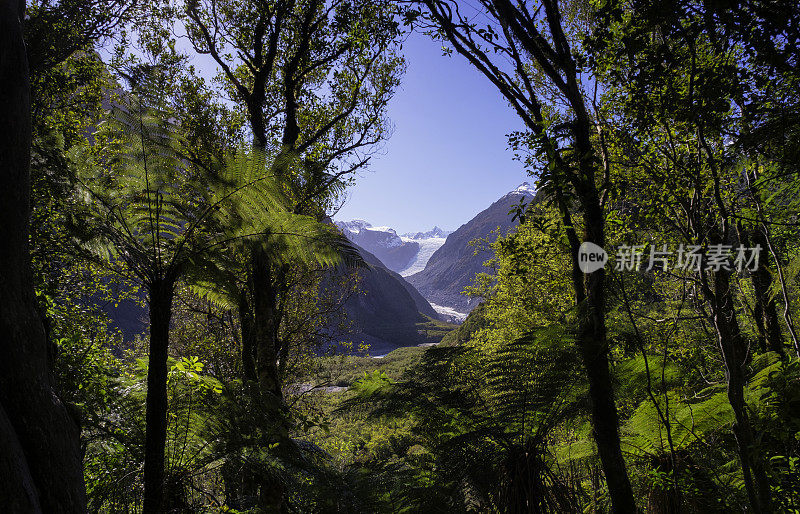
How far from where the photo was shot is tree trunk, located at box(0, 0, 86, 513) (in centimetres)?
127

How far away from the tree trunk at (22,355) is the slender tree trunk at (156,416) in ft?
2.10

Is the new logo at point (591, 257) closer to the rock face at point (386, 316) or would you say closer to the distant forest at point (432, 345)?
the distant forest at point (432, 345)

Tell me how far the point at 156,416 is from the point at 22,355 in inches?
38.8

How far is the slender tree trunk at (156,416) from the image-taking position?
2.10 meters

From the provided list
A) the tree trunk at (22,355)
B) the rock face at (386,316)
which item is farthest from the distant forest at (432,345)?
the rock face at (386,316)

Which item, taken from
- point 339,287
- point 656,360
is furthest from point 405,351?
point 656,360

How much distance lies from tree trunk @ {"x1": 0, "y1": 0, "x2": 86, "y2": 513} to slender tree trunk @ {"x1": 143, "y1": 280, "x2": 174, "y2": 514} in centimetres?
64

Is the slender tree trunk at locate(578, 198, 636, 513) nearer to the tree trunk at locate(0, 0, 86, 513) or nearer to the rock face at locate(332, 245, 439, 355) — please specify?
the tree trunk at locate(0, 0, 86, 513)

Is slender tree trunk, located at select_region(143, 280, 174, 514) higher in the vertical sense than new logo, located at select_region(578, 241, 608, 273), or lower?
lower

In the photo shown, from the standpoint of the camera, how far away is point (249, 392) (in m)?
3.53

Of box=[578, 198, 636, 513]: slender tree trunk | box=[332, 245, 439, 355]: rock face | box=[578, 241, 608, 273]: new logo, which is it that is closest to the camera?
box=[578, 198, 636, 513]: slender tree trunk

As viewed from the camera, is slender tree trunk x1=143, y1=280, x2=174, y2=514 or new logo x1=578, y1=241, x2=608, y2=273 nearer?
slender tree trunk x1=143, y1=280, x2=174, y2=514

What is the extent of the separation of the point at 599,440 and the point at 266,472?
2.26m

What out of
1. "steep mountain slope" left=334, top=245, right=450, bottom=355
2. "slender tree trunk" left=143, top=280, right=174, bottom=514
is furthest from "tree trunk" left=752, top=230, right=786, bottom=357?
"steep mountain slope" left=334, top=245, right=450, bottom=355
